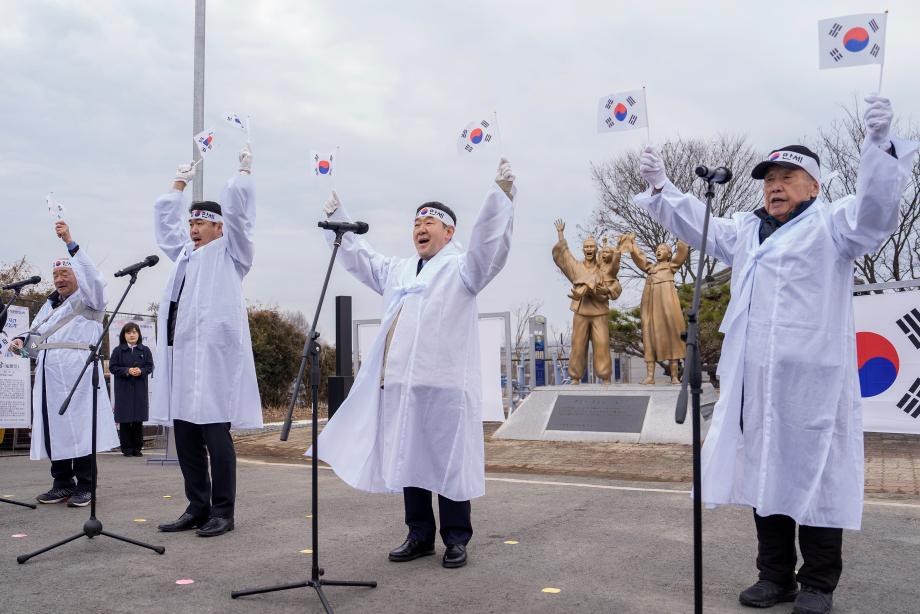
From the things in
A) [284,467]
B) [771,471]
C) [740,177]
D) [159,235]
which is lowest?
[284,467]

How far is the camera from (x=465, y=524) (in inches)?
181

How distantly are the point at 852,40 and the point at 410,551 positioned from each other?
11.3ft

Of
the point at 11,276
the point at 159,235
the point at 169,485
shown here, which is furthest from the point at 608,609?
the point at 11,276

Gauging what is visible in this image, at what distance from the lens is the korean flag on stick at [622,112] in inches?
181

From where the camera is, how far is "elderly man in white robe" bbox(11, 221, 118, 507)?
21.4 feet

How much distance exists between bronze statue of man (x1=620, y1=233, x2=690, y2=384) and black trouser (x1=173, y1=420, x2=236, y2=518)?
8674mm

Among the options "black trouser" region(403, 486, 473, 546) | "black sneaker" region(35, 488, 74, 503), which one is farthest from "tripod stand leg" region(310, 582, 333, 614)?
"black sneaker" region(35, 488, 74, 503)

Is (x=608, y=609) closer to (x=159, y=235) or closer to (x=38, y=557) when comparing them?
(x=38, y=557)

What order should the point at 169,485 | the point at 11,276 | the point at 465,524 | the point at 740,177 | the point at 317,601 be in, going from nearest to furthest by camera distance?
the point at 317,601 < the point at 465,524 < the point at 169,485 < the point at 11,276 < the point at 740,177

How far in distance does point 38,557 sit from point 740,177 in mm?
25086

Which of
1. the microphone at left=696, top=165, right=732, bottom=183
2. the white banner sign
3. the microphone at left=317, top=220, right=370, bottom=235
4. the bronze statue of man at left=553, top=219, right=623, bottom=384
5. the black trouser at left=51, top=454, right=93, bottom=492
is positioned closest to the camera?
the microphone at left=696, top=165, right=732, bottom=183

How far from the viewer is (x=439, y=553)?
15.8 ft

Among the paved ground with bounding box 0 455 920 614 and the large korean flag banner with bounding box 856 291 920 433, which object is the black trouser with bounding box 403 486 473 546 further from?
the large korean flag banner with bounding box 856 291 920 433

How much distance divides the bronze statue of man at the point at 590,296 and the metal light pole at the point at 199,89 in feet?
18.3
